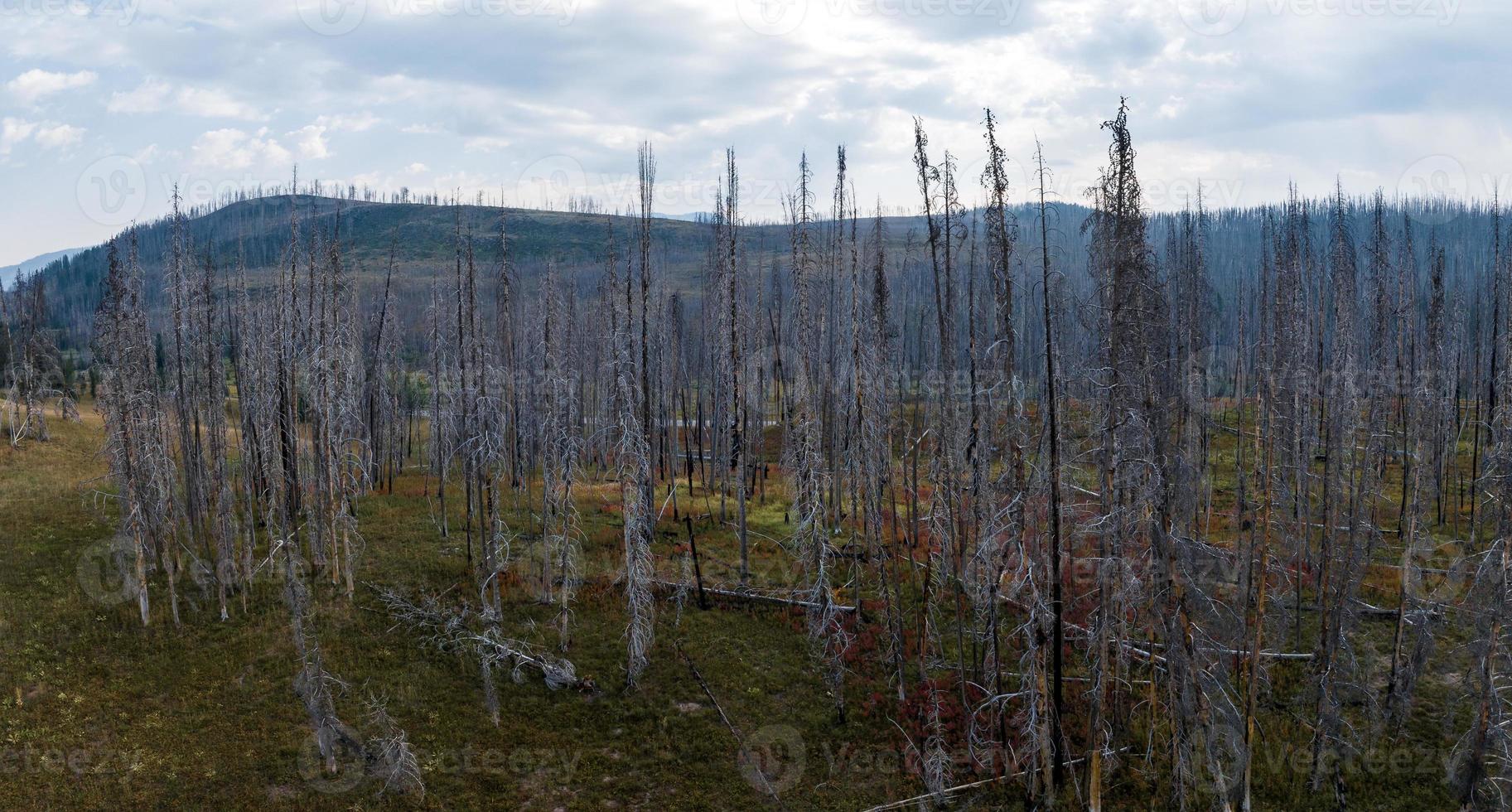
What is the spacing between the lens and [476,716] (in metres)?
17.9

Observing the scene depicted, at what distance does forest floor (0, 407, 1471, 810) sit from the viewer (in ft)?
49.6

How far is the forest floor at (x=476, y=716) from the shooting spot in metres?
15.1

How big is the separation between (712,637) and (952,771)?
305 inches
